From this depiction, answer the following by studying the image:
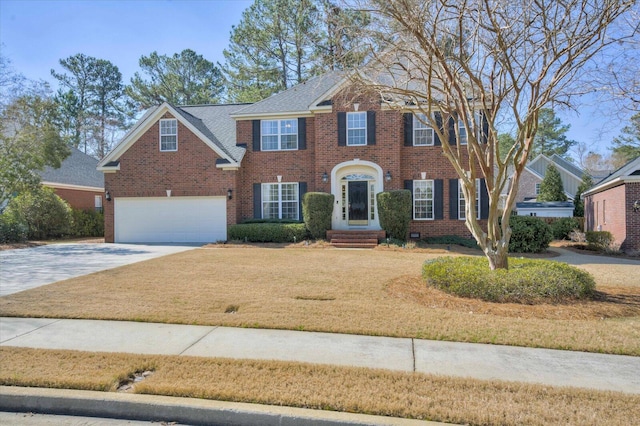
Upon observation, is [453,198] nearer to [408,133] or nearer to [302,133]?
[408,133]

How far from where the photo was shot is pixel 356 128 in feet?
57.7

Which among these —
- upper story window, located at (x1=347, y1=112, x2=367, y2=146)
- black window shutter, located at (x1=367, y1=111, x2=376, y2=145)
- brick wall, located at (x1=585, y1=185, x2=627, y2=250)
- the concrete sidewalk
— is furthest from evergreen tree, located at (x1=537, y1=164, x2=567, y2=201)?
the concrete sidewalk

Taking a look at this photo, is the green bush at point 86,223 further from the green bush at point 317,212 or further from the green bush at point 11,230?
the green bush at point 317,212

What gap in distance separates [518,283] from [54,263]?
1242 centimetres

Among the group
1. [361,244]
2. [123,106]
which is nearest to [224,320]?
[361,244]

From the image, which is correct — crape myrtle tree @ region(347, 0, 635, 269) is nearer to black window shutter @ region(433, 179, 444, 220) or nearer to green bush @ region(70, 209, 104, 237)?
black window shutter @ region(433, 179, 444, 220)

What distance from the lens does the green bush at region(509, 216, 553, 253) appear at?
1495 cm

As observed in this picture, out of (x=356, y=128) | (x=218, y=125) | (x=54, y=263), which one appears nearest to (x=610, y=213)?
(x=356, y=128)

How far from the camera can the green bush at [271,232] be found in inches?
659

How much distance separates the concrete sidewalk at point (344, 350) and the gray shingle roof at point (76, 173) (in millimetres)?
21866

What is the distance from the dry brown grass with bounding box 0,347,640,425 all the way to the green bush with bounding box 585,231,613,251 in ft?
51.3

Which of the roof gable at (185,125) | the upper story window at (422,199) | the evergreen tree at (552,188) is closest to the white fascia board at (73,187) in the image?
the roof gable at (185,125)

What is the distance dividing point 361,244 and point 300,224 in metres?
2.86

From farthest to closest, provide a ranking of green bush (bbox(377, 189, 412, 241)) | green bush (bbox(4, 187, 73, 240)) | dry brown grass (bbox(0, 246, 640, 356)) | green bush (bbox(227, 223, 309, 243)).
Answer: green bush (bbox(4, 187, 73, 240)), green bush (bbox(227, 223, 309, 243)), green bush (bbox(377, 189, 412, 241)), dry brown grass (bbox(0, 246, 640, 356))
